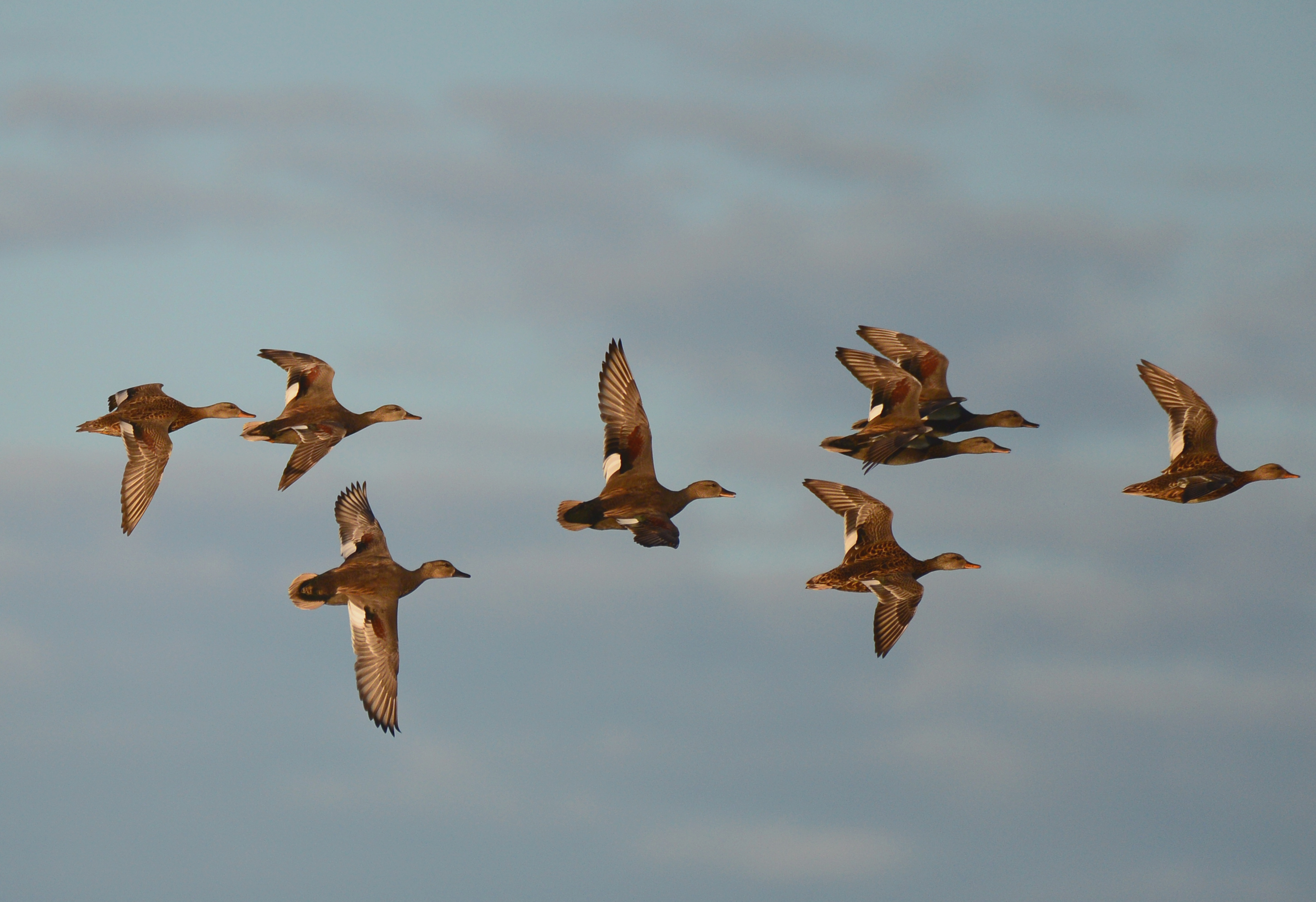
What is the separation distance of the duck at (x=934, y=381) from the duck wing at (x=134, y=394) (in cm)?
1286

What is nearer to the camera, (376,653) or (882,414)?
(376,653)

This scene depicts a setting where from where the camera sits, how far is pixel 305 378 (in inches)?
1331

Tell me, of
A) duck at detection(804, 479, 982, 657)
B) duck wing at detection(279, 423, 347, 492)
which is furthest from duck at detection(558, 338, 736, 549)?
duck wing at detection(279, 423, 347, 492)

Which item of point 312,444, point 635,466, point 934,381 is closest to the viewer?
point 635,466

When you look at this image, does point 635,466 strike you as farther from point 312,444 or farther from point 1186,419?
point 1186,419

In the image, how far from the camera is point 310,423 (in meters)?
32.8

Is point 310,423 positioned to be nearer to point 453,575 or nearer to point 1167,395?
point 453,575

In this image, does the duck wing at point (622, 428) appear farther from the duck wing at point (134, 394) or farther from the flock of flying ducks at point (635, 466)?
the duck wing at point (134, 394)

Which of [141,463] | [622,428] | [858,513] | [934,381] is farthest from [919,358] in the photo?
[141,463]

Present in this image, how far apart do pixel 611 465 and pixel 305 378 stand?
249 inches

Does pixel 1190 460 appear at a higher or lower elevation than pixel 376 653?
higher

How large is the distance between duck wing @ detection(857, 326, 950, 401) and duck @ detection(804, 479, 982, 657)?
291 cm

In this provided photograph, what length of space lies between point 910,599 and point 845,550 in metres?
1.79

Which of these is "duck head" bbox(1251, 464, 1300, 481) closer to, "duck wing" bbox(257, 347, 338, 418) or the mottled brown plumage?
the mottled brown plumage
